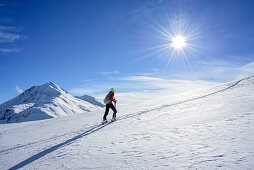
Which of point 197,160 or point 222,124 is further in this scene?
point 222,124

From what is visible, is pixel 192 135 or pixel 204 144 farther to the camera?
pixel 192 135

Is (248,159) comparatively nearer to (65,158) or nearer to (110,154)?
(110,154)

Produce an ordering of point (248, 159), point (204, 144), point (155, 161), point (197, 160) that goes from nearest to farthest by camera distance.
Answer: point (248, 159) < point (197, 160) < point (155, 161) < point (204, 144)

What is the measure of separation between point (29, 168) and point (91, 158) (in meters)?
1.81

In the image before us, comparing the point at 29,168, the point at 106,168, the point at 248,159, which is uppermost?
the point at 248,159

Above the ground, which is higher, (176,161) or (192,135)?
(192,135)

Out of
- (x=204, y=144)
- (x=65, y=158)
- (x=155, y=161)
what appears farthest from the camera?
(x=65, y=158)

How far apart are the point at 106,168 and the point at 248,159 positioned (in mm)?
2971

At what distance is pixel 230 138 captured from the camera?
4.16m

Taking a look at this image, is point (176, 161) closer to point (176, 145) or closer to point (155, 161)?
point (155, 161)

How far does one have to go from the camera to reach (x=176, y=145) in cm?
442

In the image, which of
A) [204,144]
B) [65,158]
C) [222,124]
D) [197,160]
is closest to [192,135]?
[204,144]

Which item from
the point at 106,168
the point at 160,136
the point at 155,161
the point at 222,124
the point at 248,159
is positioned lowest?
the point at 106,168

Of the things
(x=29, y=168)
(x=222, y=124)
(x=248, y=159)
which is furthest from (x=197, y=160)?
(x=29, y=168)
